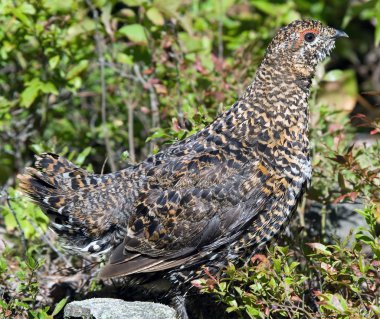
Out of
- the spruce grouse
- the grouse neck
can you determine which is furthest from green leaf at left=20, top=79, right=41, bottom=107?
the grouse neck

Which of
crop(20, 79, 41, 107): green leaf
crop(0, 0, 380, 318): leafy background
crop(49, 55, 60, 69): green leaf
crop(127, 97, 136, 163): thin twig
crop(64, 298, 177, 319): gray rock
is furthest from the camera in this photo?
crop(127, 97, 136, 163): thin twig

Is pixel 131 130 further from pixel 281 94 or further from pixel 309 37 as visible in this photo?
pixel 309 37

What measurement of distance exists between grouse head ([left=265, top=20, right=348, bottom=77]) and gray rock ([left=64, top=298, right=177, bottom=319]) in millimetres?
Answer: 1804

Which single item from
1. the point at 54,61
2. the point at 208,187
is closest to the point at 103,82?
the point at 54,61

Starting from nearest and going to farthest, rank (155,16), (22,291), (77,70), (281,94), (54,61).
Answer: (22,291), (281,94), (155,16), (54,61), (77,70)

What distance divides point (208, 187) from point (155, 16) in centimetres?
200

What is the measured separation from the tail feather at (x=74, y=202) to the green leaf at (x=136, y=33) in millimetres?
1752

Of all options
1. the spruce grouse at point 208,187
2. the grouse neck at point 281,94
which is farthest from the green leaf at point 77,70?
the grouse neck at point 281,94

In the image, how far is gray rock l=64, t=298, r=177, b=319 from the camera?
463cm

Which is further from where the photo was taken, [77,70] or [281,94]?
[77,70]

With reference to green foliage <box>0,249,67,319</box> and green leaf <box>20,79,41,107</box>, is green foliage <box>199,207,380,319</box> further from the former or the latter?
green leaf <box>20,79,41,107</box>

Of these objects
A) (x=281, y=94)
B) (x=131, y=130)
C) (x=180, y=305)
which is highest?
(x=281, y=94)

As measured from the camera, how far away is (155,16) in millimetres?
6324

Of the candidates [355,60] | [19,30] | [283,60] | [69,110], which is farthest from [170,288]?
[355,60]
